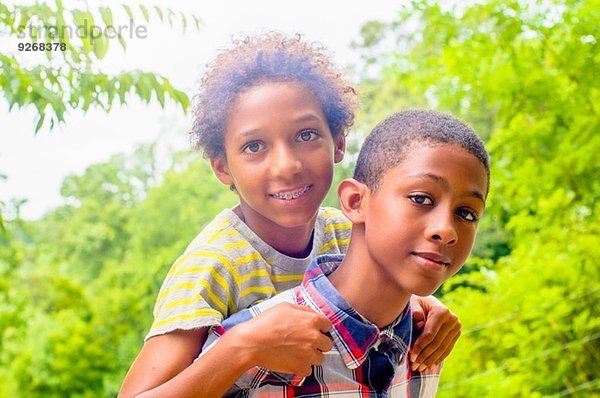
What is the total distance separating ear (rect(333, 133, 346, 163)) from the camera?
157 centimetres

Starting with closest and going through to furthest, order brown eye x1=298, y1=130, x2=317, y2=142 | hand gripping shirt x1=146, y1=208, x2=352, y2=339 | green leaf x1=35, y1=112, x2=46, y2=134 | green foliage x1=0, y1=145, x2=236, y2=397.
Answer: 1. hand gripping shirt x1=146, y1=208, x2=352, y2=339
2. brown eye x1=298, y1=130, x2=317, y2=142
3. green leaf x1=35, y1=112, x2=46, y2=134
4. green foliage x1=0, y1=145, x2=236, y2=397

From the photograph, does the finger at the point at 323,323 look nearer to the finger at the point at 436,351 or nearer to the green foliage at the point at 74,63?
the finger at the point at 436,351

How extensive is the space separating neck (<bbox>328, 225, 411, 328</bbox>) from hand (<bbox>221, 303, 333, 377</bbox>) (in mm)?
99

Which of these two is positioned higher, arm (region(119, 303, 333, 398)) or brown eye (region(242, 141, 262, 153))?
brown eye (region(242, 141, 262, 153))

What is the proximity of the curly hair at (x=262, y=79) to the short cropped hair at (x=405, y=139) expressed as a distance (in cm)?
15

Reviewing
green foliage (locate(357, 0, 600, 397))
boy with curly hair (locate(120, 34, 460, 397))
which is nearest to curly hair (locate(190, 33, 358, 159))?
boy with curly hair (locate(120, 34, 460, 397))

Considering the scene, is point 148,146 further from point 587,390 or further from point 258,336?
A: point 258,336

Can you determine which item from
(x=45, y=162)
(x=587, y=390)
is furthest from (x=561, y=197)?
(x=45, y=162)

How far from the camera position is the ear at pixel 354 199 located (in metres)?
1.35

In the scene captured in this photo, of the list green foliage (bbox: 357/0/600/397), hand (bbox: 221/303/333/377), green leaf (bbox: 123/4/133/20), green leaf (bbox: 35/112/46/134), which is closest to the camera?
hand (bbox: 221/303/333/377)

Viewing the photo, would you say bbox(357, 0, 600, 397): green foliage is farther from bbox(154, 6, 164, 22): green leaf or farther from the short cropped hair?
the short cropped hair

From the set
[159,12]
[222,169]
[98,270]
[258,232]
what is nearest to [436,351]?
[258,232]

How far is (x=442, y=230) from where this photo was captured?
1.23 metres

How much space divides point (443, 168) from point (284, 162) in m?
0.27
